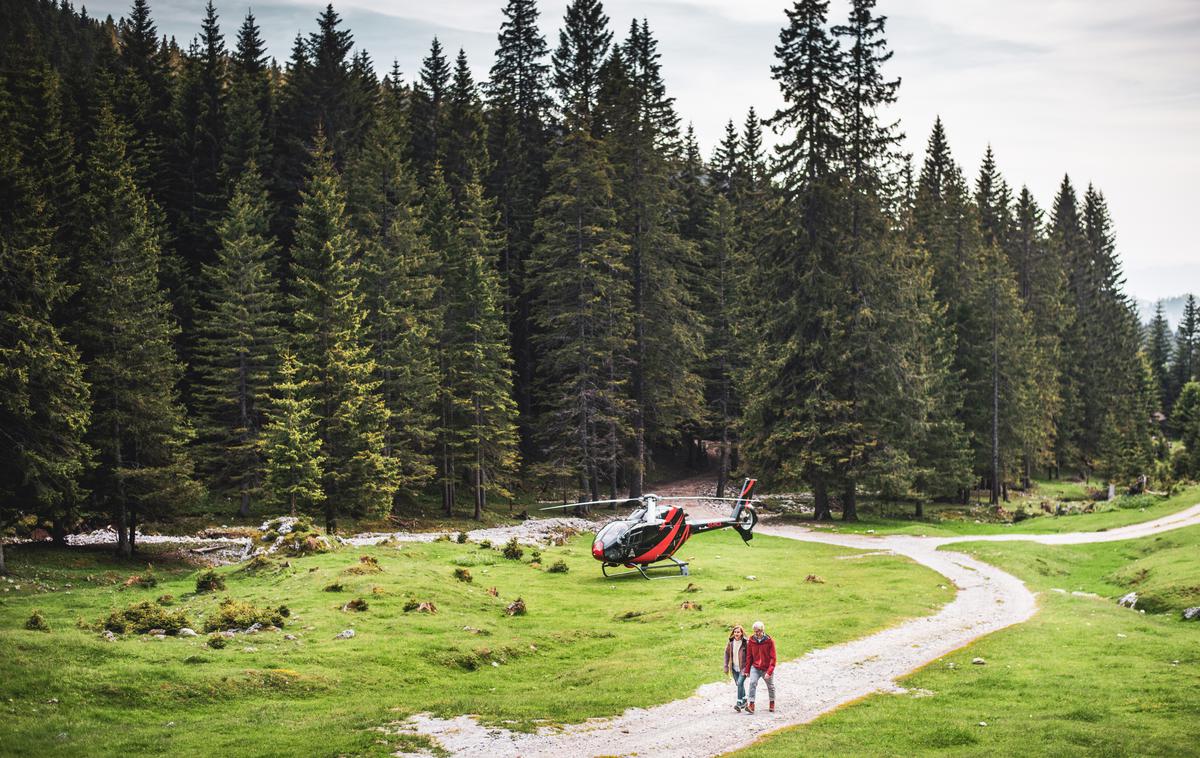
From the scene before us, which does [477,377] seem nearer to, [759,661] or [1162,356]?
[759,661]

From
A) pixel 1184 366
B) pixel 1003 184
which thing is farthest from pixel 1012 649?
pixel 1184 366

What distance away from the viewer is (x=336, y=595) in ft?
83.6

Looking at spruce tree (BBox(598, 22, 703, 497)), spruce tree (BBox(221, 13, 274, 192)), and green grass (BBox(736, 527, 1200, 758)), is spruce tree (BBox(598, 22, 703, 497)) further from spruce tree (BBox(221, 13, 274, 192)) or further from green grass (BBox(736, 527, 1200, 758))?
green grass (BBox(736, 527, 1200, 758))

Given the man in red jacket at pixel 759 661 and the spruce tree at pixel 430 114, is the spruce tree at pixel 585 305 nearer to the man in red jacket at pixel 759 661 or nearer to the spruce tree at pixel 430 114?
the spruce tree at pixel 430 114

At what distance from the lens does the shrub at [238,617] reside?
21703 millimetres

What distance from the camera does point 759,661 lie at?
16781 mm

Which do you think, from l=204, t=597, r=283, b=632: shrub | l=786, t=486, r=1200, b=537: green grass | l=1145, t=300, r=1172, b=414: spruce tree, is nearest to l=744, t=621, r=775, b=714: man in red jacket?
l=204, t=597, r=283, b=632: shrub

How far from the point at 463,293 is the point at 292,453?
61.3 feet

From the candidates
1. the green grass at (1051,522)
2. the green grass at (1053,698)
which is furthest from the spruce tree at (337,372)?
the green grass at (1053,698)

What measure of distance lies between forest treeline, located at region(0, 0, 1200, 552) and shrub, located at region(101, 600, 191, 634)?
11474 millimetres

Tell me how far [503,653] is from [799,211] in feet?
122

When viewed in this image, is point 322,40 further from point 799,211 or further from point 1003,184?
point 1003,184

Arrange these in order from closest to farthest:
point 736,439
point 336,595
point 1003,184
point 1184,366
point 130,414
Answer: point 336,595, point 130,414, point 736,439, point 1003,184, point 1184,366

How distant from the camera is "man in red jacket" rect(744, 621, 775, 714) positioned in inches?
656
